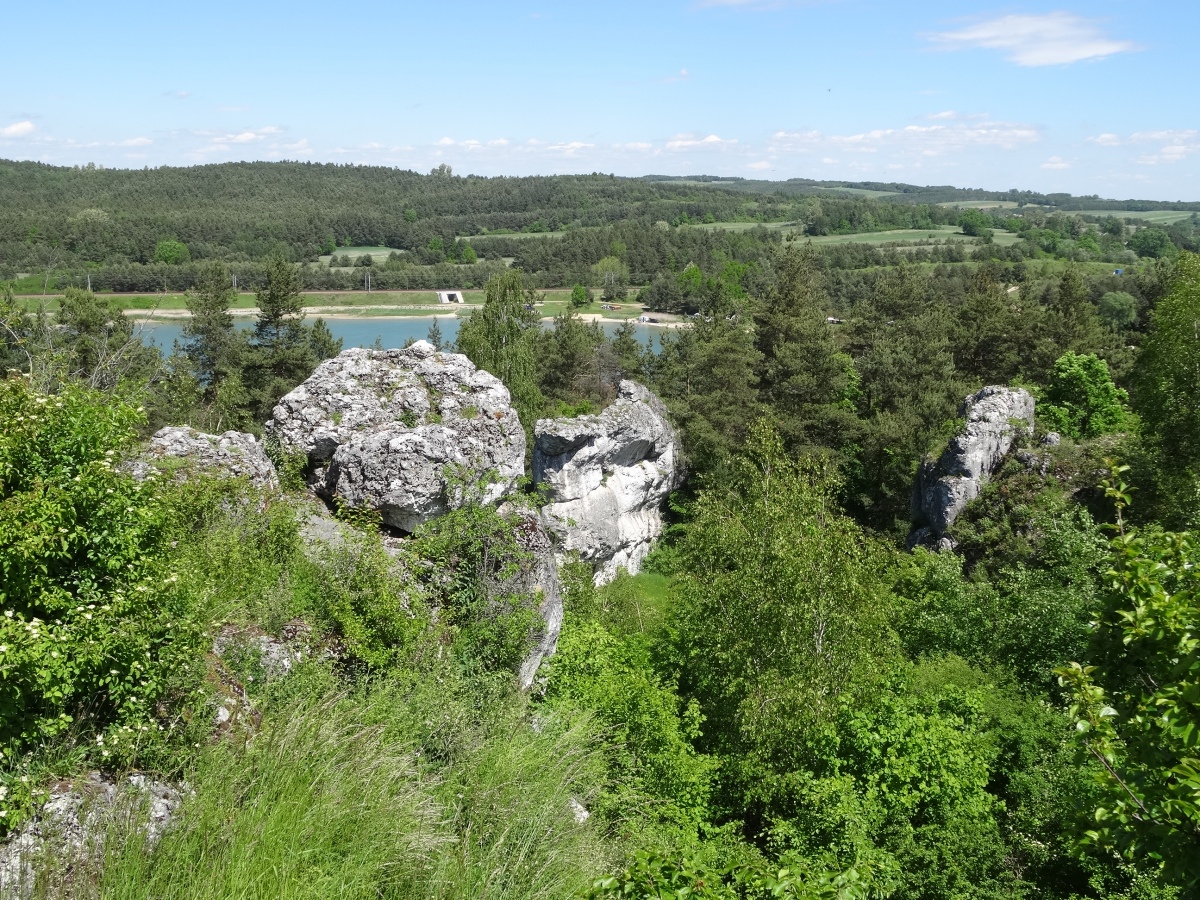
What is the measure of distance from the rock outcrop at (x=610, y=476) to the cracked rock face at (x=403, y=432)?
7668 millimetres

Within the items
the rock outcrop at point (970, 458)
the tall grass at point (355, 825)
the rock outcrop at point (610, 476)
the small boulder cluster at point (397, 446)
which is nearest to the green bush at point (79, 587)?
the tall grass at point (355, 825)

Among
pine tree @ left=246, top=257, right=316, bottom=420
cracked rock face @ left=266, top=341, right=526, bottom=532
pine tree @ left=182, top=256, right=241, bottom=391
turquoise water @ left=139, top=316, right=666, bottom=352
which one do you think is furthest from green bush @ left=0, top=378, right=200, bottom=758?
turquoise water @ left=139, top=316, right=666, bottom=352

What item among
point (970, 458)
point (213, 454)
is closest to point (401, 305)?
point (970, 458)

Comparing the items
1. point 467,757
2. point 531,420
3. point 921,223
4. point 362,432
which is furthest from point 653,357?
point 921,223

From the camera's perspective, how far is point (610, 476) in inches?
1185

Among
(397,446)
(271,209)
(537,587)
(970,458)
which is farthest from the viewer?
(271,209)

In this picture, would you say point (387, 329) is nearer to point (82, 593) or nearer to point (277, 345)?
point (277, 345)

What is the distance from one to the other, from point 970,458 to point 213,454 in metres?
A: 23.4

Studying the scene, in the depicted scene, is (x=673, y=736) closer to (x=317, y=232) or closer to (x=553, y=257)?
(x=553, y=257)

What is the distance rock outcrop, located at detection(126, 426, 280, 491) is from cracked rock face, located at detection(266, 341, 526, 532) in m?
1.18

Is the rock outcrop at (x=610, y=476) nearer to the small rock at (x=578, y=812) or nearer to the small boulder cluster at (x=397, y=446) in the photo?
the small boulder cluster at (x=397, y=446)

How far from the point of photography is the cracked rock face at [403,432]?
15.3 meters

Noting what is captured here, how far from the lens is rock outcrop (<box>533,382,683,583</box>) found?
91.6 ft

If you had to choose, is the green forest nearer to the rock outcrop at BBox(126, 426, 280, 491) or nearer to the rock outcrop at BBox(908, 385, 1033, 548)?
the rock outcrop at BBox(908, 385, 1033, 548)
